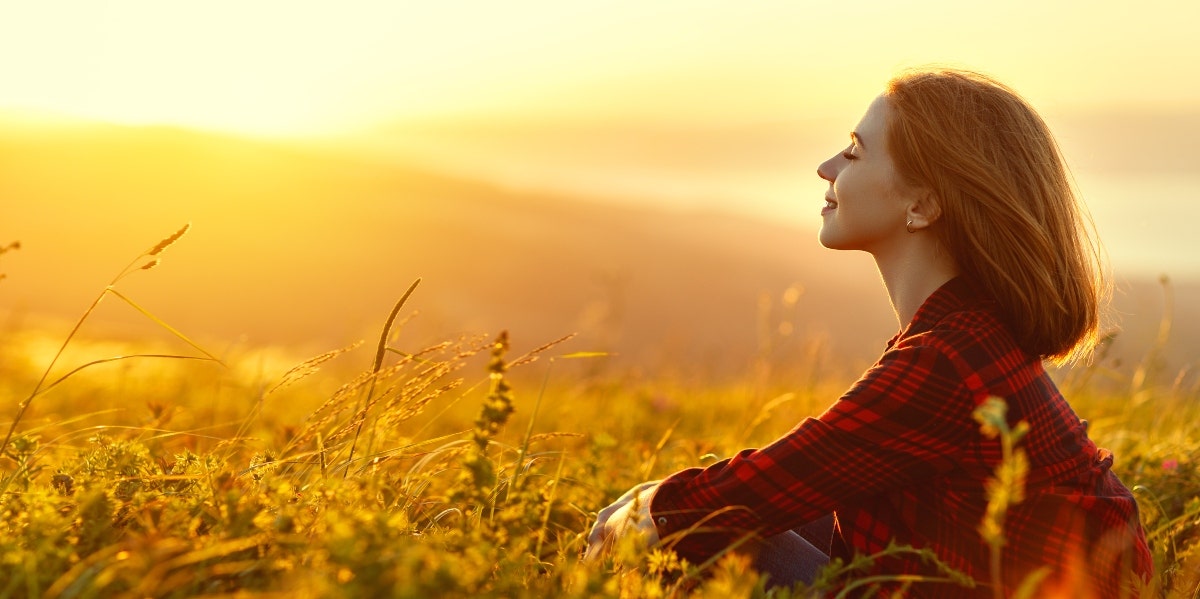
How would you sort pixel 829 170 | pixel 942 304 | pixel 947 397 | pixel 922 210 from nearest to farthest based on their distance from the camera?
pixel 947 397
pixel 942 304
pixel 922 210
pixel 829 170

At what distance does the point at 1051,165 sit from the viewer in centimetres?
236

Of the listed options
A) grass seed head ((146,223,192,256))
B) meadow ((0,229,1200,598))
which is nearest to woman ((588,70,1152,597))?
meadow ((0,229,1200,598))

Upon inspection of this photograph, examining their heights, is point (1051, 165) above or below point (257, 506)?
above

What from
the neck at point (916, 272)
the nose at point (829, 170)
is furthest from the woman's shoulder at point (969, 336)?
the nose at point (829, 170)

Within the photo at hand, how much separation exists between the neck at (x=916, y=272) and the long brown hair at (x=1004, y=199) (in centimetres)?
3

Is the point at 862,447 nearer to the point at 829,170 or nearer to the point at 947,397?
the point at 947,397

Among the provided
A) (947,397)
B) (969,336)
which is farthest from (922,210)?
(947,397)

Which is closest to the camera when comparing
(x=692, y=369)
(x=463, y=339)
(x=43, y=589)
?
(x=43, y=589)

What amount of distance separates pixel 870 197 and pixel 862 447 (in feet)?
2.44

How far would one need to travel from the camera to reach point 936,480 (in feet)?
6.64

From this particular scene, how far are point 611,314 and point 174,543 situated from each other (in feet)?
16.2

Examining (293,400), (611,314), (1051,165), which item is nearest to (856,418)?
(1051,165)

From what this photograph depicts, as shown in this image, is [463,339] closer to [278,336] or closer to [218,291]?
[278,336]

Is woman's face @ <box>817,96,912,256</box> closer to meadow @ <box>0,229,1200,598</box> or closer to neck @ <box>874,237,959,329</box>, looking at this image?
neck @ <box>874,237,959,329</box>
